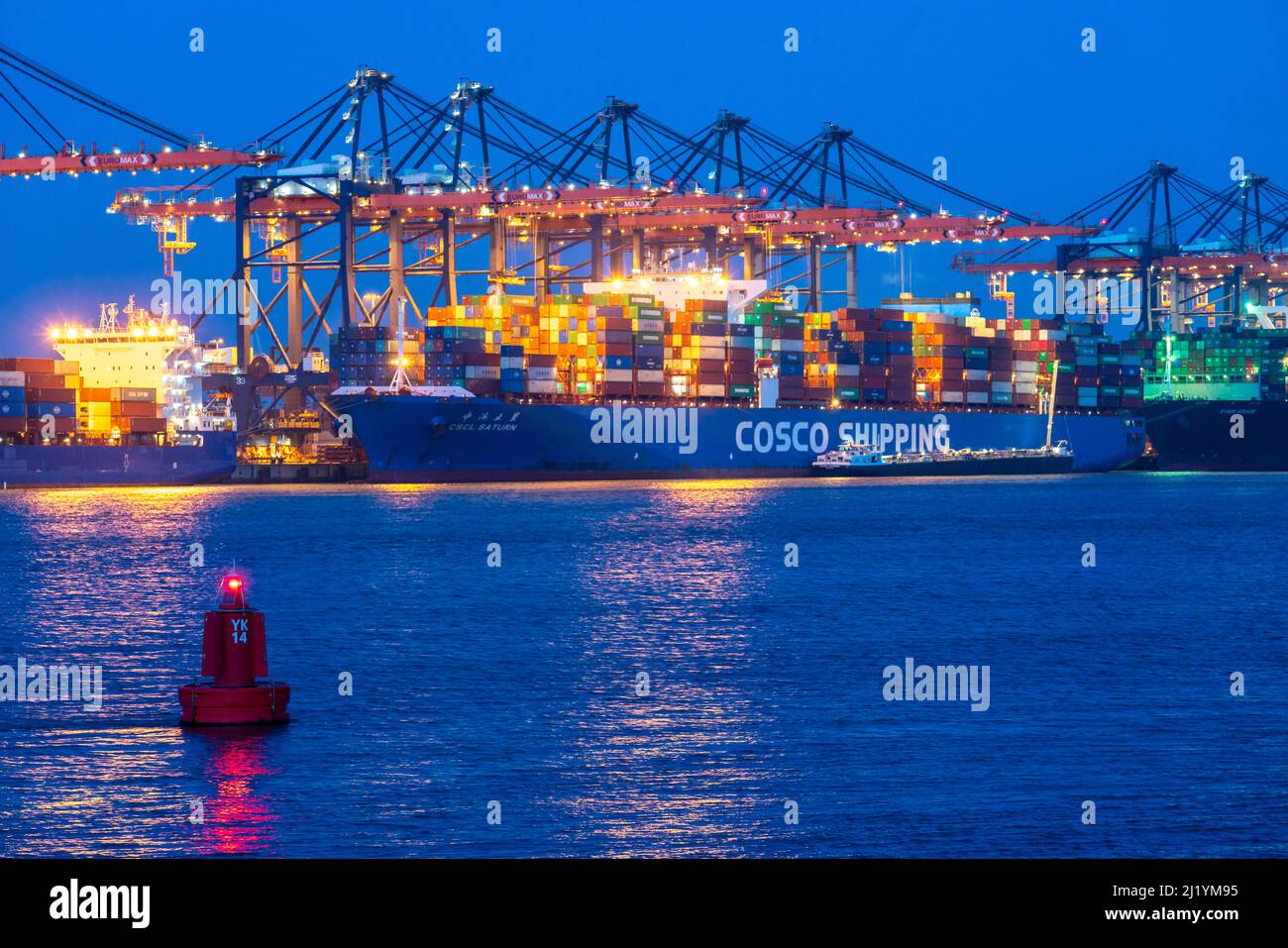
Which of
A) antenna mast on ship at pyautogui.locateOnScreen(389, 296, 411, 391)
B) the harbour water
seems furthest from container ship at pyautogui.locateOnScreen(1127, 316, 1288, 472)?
the harbour water

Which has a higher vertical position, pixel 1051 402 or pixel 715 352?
pixel 715 352

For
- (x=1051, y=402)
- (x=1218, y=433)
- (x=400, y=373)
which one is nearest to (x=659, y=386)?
(x=400, y=373)

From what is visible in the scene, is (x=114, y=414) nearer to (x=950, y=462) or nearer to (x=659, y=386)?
(x=659, y=386)

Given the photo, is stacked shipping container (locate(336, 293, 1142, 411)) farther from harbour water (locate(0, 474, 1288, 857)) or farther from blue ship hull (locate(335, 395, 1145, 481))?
harbour water (locate(0, 474, 1288, 857))

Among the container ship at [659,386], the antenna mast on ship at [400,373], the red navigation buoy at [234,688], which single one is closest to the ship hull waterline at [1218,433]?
the container ship at [659,386]
